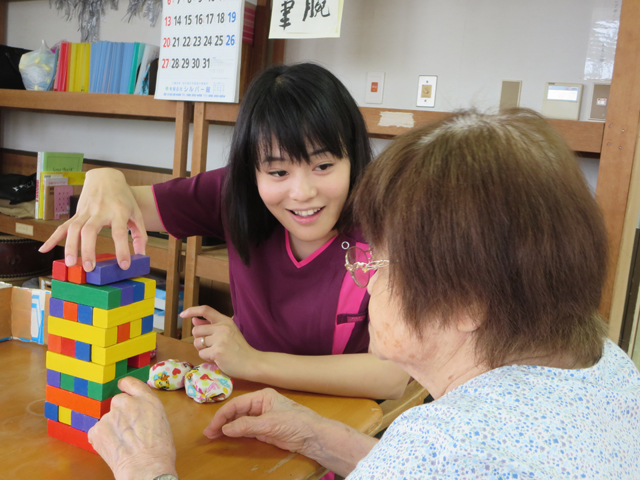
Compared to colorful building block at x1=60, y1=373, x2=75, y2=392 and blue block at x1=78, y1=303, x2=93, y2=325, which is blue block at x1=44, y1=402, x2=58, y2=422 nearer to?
colorful building block at x1=60, y1=373, x2=75, y2=392

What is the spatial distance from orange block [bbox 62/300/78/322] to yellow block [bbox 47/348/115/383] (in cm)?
6

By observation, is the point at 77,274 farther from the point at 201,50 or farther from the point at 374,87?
the point at 374,87

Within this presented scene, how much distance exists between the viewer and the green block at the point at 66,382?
84cm

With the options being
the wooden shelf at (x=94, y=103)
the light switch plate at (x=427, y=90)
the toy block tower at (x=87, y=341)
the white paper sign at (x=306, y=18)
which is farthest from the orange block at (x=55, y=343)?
the light switch plate at (x=427, y=90)

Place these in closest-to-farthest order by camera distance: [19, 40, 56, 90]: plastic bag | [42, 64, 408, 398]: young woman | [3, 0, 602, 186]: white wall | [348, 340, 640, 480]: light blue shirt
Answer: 1. [348, 340, 640, 480]: light blue shirt
2. [42, 64, 408, 398]: young woman
3. [3, 0, 602, 186]: white wall
4. [19, 40, 56, 90]: plastic bag

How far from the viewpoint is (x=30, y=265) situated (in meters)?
2.96

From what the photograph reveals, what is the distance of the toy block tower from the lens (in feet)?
2.65

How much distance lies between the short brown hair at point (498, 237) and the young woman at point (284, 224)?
0.54 metres

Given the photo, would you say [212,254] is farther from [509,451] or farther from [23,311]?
[509,451]

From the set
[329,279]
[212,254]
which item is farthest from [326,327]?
[212,254]

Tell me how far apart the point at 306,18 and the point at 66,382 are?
142 centimetres

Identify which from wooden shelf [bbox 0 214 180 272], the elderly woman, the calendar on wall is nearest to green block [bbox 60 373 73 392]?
the elderly woman

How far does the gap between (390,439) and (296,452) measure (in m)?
0.37

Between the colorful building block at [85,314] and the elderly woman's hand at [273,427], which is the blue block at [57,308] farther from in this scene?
the elderly woman's hand at [273,427]
